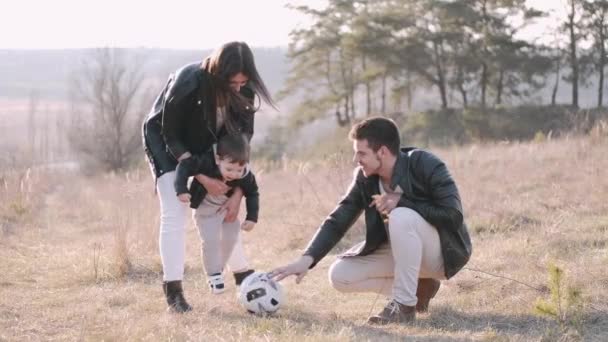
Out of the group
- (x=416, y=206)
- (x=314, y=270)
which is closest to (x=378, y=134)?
(x=416, y=206)

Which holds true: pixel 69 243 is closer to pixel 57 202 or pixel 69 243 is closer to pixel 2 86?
pixel 57 202

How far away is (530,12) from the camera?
31.8m

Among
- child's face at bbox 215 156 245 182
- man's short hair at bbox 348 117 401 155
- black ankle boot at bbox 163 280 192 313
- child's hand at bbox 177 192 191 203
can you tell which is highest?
man's short hair at bbox 348 117 401 155

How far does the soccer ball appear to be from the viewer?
193 inches

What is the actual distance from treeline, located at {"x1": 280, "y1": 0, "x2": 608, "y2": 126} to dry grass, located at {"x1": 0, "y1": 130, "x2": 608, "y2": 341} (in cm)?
2128

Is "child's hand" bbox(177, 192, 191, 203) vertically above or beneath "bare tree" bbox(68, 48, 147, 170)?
above

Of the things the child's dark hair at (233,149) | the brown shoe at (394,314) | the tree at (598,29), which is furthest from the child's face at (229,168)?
the tree at (598,29)

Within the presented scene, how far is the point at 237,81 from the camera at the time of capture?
4.94 m

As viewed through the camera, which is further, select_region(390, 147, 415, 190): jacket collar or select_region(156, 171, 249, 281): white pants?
select_region(156, 171, 249, 281): white pants

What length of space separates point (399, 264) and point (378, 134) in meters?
0.75

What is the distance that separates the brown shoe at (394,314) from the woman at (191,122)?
1266 millimetres

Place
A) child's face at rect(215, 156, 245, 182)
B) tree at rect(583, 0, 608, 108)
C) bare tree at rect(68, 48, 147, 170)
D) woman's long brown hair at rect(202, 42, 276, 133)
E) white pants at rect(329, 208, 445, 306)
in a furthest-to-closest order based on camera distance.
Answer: bare tree at rect(68, 48, 147, 170), tree at rect(583, 0, 608, 108), child's face at rect(215, 156, 245, 182), woman's long brown hair at rect(202, 42, 276, 133), white pants at rect(329, 208, 445, 306)

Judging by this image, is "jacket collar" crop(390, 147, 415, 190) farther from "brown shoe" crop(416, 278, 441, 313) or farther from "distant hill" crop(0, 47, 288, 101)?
"distant hill" crop(0, 47, 288, 101)

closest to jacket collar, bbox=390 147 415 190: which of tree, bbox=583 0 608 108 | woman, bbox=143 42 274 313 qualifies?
woman, bbox=143 42 274 313
